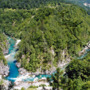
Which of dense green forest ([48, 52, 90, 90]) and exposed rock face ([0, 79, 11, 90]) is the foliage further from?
exposed rock face ([0, 79, 11, 90])

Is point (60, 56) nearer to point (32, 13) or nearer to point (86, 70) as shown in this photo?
point (86, 70)

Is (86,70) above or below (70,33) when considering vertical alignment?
below

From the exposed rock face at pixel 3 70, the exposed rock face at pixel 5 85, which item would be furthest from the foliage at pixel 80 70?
the exposed rock face at pixel 3 70

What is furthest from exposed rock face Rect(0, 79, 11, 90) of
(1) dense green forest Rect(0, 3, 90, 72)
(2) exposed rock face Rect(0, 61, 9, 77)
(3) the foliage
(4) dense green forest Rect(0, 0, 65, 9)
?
(4) dense green forest Rect(0, 0, 65, 9)

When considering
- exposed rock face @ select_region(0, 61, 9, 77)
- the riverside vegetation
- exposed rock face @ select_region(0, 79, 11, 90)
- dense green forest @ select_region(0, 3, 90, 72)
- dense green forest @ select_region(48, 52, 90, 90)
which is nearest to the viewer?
dense green forest @ select_region(48, 52, 90, 90)

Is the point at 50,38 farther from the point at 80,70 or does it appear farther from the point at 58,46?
the point at 80,70

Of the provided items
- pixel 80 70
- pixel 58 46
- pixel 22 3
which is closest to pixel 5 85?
pixel 80 70

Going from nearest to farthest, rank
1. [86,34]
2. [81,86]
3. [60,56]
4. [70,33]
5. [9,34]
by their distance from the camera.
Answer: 1. [81,86]
2. [60,56]
3. [70,33]
4. [86,34]
5. [9,34]

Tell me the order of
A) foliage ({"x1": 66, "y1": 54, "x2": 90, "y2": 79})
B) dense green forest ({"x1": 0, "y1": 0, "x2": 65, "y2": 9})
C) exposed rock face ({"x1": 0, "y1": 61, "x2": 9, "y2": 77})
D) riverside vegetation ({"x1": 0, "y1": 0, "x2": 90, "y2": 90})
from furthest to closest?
dense green forest ({"x1": 0, "y1": 0, "x2": 65, "y2": 9}) < exposed rock face ({"x1": 0, "y1": 61, "x2": 9, "y2": 77}) < foliage ({"x1": 66, "y1": 54, "x2": 90, "y2": 79}) < riverside vegetation ({"x1": 0, "y1": 0, "x2": 90, "y2": 90})

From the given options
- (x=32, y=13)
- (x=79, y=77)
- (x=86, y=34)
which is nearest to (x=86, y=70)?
(x=79, y=77)

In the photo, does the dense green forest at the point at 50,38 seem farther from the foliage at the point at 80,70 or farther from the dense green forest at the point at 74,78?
the dense green forest at the point at 74,78

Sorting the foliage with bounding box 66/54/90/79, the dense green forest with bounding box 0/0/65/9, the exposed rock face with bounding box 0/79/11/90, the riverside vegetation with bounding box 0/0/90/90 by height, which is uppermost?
the dense green forest with bounding box 0/0/65/9
